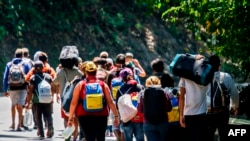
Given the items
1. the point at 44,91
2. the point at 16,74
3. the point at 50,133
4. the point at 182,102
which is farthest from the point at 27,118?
the point at 182,102

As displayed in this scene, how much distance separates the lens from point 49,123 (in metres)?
18.6

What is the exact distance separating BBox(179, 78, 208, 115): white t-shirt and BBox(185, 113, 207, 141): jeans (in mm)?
70

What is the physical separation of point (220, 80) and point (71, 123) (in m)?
2.49

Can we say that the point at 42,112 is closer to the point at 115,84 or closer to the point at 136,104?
the point at 115,84

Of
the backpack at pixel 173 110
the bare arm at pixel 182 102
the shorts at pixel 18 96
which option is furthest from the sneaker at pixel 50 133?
the bare arm at pixel 182 102

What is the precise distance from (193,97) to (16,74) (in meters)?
7.99

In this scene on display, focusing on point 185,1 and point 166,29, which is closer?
point 185,1

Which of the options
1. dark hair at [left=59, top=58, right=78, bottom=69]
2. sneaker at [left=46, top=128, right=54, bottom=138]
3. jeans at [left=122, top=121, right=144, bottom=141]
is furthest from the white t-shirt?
sneaker at [left=46, top=128, right=54, bottom=138]

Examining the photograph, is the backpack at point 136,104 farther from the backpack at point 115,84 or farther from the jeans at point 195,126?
the jeans at point 195,126

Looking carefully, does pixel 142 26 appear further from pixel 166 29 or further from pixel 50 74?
pixel 50 74

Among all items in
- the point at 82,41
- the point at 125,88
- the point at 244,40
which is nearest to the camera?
the point at 125,88

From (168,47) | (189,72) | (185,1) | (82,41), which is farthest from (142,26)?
(189,72)

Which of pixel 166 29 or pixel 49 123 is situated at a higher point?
pixel 166 29

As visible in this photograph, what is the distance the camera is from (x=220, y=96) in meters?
14.1
